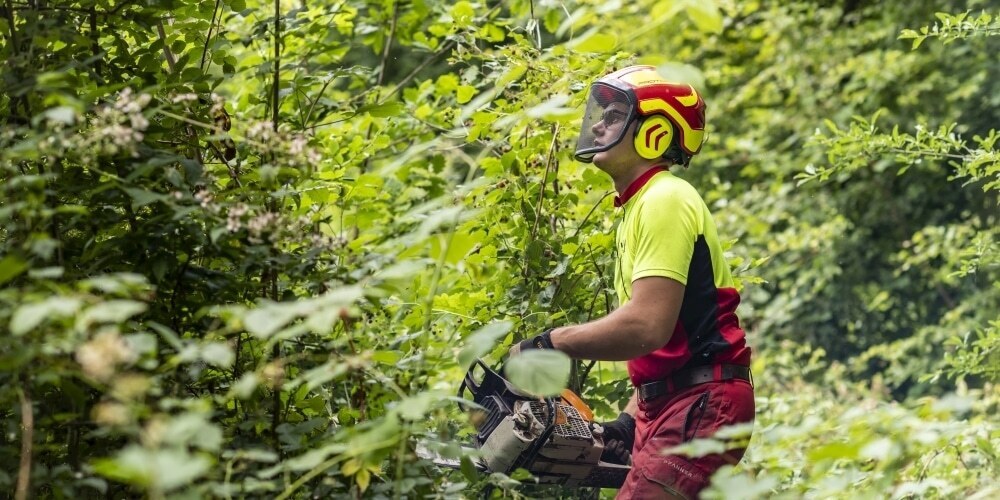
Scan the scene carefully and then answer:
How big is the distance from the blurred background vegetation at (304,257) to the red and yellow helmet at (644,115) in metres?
0.09

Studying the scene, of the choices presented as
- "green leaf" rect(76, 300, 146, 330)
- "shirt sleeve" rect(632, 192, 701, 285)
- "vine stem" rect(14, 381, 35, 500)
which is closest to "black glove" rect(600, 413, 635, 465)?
"shirt sleeve" rect(632, 192, 701, 285)

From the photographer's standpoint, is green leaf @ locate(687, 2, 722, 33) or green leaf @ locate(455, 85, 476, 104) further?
green leaf @ locate(455, 85, 476, 104)

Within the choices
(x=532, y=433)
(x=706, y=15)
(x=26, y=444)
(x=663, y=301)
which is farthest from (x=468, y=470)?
(x=706, y=15)

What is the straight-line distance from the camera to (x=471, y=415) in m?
3.29

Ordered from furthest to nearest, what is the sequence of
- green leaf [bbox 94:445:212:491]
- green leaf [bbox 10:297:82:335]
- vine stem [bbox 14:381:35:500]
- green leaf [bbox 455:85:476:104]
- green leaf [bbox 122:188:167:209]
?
green leaf [bbox 455:85:476:104] < green leaf [bbox 122:188:167:209] < vine stem [bbox 14:381:35:500] < green leaf [bbox 10:297:82:335] < green leaf [bbox 94:445:212:491]

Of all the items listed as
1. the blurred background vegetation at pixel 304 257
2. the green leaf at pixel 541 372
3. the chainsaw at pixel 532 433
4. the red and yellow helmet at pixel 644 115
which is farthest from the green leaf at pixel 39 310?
the red and yellow helmet at pixel 644 115

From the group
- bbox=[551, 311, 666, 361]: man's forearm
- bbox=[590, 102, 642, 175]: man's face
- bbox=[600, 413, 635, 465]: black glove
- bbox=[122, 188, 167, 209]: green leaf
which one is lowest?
bbox=[600, 413, 635, 465]: black glove

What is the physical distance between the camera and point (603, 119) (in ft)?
11.4

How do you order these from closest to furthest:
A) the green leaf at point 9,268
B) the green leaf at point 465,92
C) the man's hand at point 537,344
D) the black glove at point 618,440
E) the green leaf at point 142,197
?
the green leaf at point 9,268 < the green leaf at point 142,197 < the man's hand at point 537,344 < the black glove at point 618,440 < the green leaf at point 465,92

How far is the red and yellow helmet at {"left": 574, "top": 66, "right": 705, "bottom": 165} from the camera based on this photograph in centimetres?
339

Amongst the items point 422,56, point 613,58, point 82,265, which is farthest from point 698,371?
point 422,56

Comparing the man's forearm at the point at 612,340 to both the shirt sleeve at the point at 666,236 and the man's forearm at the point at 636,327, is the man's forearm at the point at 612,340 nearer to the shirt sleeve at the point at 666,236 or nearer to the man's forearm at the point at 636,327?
the man's forearm at the point at 636,327

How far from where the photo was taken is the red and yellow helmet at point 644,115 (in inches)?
134

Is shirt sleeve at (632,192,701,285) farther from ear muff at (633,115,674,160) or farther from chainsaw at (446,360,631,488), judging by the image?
chainsaw at (446,360,631,488)
